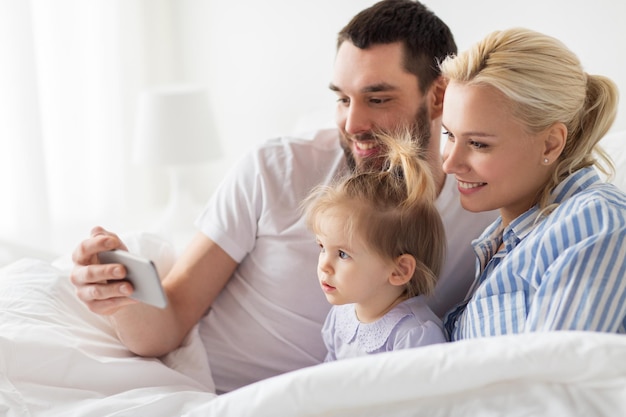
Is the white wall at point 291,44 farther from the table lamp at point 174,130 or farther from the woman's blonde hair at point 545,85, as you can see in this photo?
the woman's blonde hair at point 545,85

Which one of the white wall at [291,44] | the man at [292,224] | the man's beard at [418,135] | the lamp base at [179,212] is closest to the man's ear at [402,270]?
the man at [292,224]

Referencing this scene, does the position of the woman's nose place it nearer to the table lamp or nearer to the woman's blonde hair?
the woman's blonde hair

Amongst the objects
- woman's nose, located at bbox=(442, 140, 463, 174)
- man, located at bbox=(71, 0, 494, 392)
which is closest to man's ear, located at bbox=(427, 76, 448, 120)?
man, located at bbox=(71, 0, 494, 392)

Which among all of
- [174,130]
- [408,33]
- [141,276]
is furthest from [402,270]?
[174,130]

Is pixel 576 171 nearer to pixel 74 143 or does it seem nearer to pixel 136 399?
pixel 136 399

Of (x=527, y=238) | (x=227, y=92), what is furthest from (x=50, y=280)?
(x=227, y=92)

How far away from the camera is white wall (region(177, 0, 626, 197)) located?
2.06 m

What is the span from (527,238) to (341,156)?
57 cm

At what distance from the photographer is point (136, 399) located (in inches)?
52.3

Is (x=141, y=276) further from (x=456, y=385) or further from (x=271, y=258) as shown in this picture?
(x=456, y=385)

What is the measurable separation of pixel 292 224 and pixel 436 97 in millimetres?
431

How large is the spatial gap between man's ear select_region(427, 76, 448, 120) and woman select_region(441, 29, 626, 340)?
371mm

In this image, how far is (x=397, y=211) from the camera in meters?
1.41

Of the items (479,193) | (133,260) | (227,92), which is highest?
(479,193)
